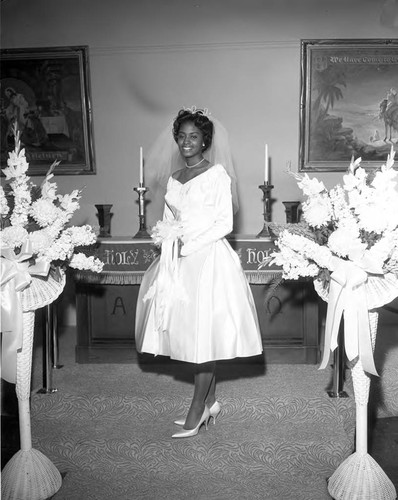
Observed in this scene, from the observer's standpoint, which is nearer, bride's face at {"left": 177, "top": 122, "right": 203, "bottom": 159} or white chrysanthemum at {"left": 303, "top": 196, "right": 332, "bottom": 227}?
white chrysanthemum at {"left": 303, "top": 196, "right": 332, "bottom": 227}

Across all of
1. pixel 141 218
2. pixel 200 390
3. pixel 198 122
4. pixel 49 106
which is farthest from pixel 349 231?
pixel 49 106

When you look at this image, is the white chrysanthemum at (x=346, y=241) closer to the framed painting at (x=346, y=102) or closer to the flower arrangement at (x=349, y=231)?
the flower arrangement at (x=349, y=231)

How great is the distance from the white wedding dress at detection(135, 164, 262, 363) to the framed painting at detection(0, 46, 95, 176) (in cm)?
272

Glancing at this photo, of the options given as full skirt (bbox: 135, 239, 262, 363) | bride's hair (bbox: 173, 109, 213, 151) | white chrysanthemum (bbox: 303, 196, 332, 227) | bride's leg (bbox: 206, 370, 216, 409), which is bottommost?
bride's leg (bbox: 206, 370, 216, 409)

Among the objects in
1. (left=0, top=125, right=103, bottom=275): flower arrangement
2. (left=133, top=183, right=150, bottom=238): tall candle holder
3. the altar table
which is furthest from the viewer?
(left=133, top=183, right=150, bottom=238): tall candle holder

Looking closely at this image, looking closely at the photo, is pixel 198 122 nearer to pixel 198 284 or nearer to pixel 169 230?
pixel 169 230

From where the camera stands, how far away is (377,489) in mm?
2604

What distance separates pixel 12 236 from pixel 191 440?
1.54 m

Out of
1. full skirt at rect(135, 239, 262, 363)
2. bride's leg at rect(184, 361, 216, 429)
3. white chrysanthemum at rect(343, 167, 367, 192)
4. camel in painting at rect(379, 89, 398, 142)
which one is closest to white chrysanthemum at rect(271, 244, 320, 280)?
white chrysanthemum at rect(343, 167, 367, 192)

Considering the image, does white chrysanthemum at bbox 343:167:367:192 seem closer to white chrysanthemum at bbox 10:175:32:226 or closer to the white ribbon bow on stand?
the white ribbon bow on stand

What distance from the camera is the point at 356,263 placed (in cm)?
253

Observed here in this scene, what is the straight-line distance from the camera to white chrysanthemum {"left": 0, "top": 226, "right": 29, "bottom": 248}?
8.49 ft

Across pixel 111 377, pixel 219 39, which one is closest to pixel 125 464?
pixel 111 377

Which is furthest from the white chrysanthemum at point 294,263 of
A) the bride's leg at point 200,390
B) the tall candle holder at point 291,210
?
the tall candle holder at point 291,210
